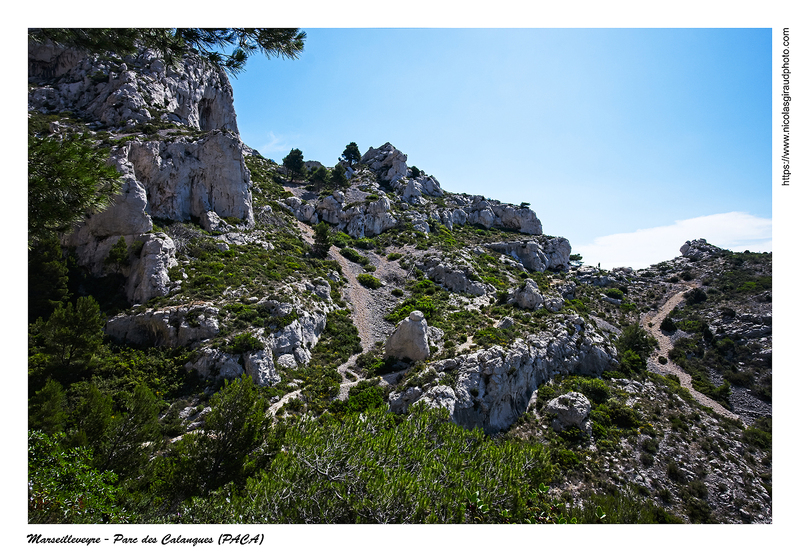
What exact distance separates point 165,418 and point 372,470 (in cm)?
1403

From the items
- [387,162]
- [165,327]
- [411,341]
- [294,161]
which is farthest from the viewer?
[387,162]

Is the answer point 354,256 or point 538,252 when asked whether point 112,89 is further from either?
point 538,252

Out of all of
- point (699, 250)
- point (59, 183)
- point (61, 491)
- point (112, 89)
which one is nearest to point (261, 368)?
point (61, 491)

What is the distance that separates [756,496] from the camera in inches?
675

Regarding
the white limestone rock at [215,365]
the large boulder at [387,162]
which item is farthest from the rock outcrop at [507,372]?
the large boulder at [387,162]

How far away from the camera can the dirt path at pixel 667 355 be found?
29344 mm

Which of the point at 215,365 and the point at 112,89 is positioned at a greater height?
the point at 112,89

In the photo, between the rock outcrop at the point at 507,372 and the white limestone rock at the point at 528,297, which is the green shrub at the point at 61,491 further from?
the white limestone rock at the point at 528,297

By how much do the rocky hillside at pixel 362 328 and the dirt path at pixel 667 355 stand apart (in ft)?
0.98

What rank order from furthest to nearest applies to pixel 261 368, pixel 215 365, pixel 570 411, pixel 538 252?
pixel 538 252, pixel 570 411, pixel 261 368, pixel 215 365

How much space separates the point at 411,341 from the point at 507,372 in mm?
7739

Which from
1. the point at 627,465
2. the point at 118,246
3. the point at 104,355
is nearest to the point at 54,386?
the point at 104,355

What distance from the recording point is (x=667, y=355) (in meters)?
38.7

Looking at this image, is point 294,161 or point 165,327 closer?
point 165,327
